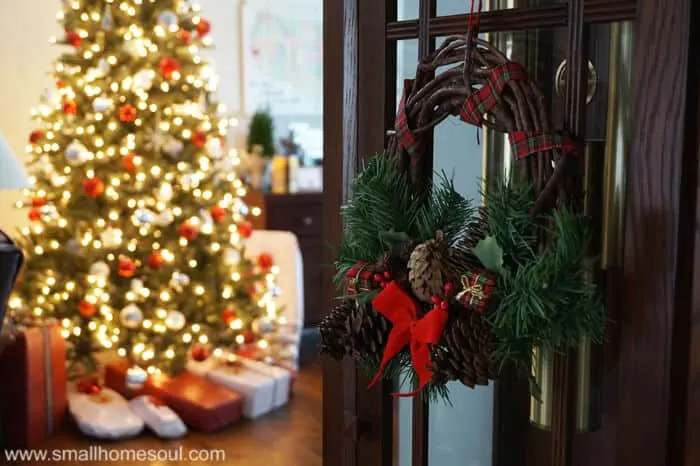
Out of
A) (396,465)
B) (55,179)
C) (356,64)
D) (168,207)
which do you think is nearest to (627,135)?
(356,64)

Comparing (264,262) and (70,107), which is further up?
(70,107)

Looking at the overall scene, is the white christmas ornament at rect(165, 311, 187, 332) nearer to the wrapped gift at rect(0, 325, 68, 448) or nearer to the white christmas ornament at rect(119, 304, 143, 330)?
the white christmas ornament at rect(119, 304, 143, 330)

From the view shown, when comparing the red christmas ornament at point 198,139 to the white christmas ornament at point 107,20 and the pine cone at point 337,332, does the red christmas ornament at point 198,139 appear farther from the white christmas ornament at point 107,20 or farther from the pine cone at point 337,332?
the pine cone at point 337,332

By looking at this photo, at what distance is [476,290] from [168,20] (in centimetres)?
279

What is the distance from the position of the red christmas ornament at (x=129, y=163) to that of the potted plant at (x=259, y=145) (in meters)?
1.27

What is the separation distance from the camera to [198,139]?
330cm

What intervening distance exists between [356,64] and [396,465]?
20.6 inches

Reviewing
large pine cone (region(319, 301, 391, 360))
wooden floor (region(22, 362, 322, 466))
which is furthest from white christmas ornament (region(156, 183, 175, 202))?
large pine cone (region(319, 301, 391, 360))

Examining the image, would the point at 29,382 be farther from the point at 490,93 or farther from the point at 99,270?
the point at 490,93

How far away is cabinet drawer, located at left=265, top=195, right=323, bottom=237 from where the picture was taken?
4238 millimetres

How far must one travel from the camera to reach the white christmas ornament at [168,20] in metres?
3.24

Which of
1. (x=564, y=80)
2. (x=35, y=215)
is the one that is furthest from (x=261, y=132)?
(x=564, y=80)

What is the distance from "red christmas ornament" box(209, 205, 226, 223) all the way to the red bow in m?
2.56

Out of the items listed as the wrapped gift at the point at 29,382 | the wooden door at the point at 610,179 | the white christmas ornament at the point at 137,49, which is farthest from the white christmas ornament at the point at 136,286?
the wooden door at the point at 610,179
